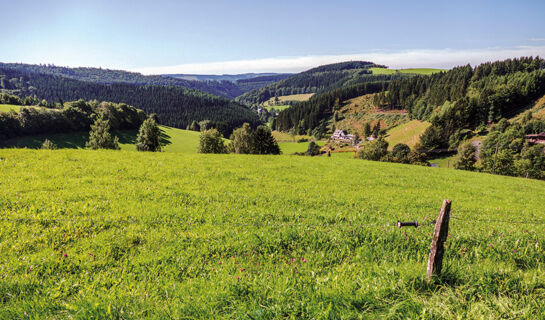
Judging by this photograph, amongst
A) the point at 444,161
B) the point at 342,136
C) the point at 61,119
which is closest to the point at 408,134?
the point at 444,161

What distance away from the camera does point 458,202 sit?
14672 mm

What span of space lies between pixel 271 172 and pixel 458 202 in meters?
12.5

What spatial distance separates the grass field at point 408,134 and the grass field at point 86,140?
10398cm

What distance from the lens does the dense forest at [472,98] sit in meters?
121

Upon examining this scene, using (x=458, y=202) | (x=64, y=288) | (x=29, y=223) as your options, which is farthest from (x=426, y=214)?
(x=29, y=223)

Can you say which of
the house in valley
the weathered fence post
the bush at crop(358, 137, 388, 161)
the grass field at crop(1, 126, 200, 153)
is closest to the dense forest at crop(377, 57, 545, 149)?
the bush at crop(358, 137, 388, 161)

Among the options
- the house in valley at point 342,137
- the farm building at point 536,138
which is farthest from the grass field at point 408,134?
the farm building at point 536,138

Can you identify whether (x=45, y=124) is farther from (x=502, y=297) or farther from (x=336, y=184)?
(x=502, y=297)

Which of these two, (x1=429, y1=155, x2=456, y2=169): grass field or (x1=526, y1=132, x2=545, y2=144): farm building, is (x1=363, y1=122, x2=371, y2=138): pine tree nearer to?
(x1=429, y1=155, x2=456, y2=169): grass field

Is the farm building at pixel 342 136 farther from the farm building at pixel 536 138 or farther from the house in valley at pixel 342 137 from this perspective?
the farm building at pixel 536 138

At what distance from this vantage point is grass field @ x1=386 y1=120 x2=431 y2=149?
128 m

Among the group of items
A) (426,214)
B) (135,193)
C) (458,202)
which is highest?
(135,193)

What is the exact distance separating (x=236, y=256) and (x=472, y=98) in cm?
16771

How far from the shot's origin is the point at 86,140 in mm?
91812
